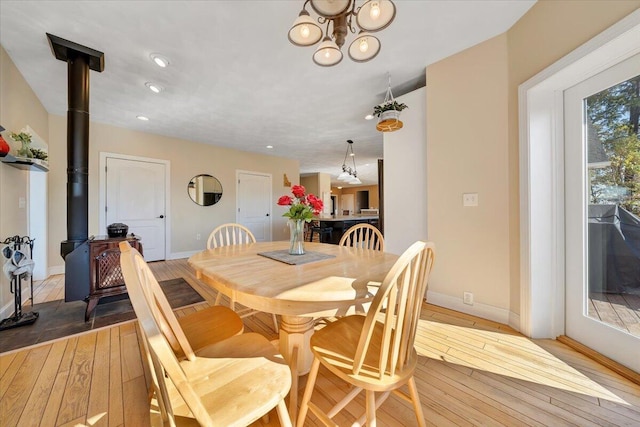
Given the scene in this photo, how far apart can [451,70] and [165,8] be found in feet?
8.02

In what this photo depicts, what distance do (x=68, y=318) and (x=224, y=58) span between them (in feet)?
9.36

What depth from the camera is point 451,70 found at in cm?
228

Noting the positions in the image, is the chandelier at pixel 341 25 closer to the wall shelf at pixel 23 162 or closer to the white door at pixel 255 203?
the wall shelf at pixel 23 162

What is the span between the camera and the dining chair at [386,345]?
2.69 ft

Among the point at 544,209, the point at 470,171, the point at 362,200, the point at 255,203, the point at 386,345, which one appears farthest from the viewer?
the point at 362,200

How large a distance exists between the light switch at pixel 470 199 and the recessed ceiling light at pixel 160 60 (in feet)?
10.2

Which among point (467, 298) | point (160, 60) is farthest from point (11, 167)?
point (467, 298)

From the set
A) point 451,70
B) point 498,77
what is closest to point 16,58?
point 451,70

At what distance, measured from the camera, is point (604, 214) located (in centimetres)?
158

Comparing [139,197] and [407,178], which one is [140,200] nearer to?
[139,197]

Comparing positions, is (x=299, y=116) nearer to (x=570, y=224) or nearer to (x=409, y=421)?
(x=570, y=224)

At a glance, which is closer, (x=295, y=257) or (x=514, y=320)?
(x=295, y=257)

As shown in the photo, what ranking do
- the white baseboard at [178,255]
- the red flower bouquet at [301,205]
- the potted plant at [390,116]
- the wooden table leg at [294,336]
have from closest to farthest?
1. the wooden table leg at [294,336]
2. the red flower bouquet at [301,205]
3. the potted plant at [390,116]
4. the white baseboard at [178,255]

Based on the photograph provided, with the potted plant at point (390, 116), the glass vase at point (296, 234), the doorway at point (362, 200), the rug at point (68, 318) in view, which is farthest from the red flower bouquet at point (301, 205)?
the doorway at point (362, 200)
